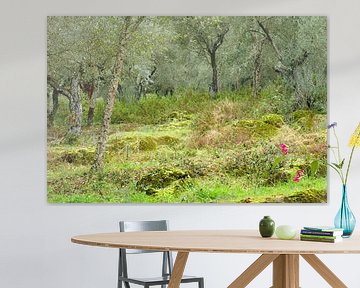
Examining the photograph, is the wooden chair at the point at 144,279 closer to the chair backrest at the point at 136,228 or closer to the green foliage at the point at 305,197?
the chair backrest at the point at 136,228

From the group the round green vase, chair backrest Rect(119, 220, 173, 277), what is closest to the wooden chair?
chair backrest Rect(119, 220, 173, 277)

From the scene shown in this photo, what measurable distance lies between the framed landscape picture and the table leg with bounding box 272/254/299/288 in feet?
6.77

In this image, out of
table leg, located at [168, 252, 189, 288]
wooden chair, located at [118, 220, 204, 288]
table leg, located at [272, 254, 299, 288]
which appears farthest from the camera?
wooden chair, located at [118, 220, 204, 288]

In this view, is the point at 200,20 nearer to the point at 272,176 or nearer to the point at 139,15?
the point at 139,15

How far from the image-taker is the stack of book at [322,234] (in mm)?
4707

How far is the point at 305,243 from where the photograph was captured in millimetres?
4664

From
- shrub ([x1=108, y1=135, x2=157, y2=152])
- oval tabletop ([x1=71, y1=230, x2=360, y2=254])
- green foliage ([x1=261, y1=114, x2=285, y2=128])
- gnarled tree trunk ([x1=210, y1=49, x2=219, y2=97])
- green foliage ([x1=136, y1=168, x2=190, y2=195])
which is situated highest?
gnarled tree trunk ([x1=210, y1=49, x2=219, y2=97])

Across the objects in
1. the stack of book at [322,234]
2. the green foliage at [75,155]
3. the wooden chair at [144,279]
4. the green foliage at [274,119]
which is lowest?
the wooden chair at [144,279]

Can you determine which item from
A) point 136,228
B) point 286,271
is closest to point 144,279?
point 136,228

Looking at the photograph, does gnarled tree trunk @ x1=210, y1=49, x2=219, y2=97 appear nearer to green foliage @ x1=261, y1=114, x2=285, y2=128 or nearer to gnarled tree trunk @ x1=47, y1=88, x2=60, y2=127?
green foliage @ x1=261, y1=114, x2=285, y2=128

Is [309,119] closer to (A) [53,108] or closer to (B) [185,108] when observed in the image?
(B) [185,108]

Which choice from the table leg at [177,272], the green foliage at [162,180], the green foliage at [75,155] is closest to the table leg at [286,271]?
the table leg at [177,272]

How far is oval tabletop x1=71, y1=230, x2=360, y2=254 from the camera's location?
432 centimetres

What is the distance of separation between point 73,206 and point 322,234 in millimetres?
2779
